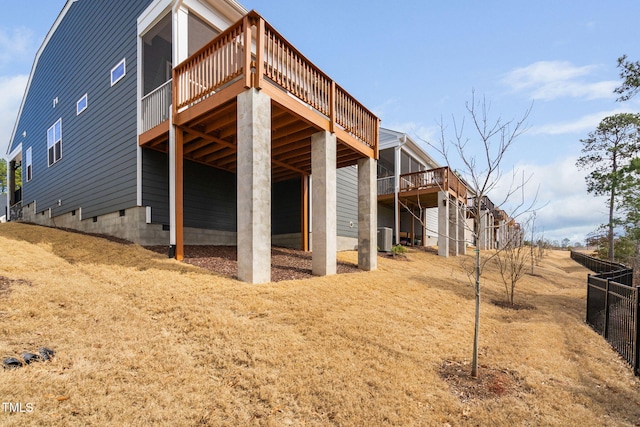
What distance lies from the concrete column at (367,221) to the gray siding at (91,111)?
6.45 metres

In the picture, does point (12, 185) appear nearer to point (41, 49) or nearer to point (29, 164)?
point (29, 164)

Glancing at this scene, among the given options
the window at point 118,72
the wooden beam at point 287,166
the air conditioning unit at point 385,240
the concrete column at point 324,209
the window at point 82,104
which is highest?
the window at point 118,72

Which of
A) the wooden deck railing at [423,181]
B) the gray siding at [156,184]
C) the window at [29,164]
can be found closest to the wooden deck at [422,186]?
the wooden deck railing at [423,181]

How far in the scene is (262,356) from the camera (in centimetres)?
345

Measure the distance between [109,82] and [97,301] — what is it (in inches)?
354

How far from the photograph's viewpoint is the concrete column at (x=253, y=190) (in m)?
5.62

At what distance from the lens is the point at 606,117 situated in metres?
21.0

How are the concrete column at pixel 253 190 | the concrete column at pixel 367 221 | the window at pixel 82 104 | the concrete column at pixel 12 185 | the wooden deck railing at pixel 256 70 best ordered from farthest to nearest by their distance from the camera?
the concrete column at pixel 12 185, the window at pixel 82 104, the concrete column at pixel 367 221, the wooden deck railing at pixel 256 70, the concrete column at pixel 253 190

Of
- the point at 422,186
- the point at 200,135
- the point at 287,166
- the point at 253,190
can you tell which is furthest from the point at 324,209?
the point at 422,186

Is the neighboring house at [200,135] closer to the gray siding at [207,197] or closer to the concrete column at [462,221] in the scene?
the gray siding at [207,197]

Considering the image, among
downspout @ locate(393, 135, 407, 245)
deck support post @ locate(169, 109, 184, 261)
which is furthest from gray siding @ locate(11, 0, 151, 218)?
→ downspout @ locate(393, 135, 407, 245)

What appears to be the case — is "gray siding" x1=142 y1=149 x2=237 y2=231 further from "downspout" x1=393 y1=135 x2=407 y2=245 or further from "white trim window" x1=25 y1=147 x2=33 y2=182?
"white trim window" x1=25 y1=147 x2=33 y2=182

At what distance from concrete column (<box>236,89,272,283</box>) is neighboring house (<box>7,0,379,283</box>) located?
0.02 metres

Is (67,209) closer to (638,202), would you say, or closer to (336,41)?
(336,41)
